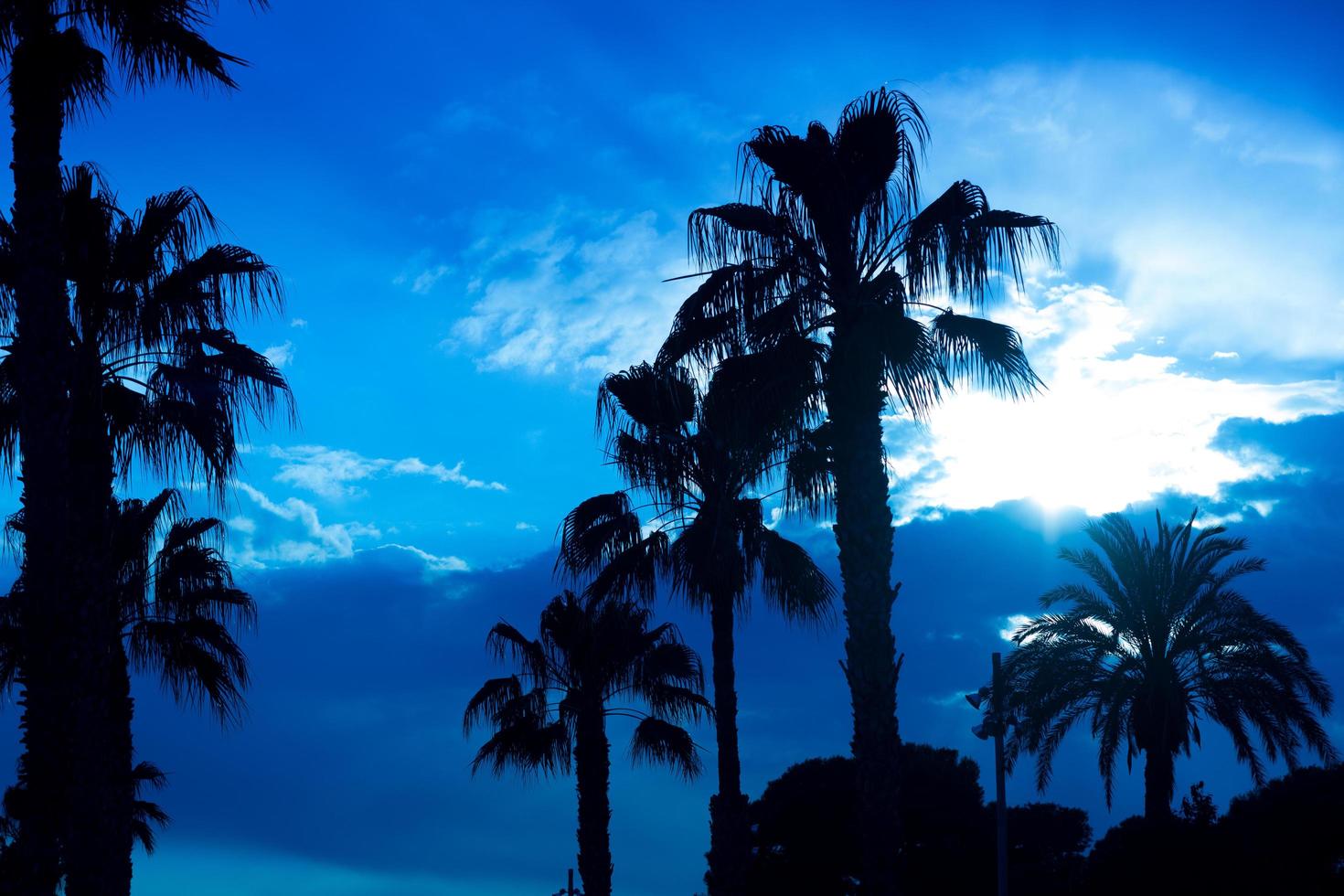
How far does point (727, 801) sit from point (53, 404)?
16.6 metres

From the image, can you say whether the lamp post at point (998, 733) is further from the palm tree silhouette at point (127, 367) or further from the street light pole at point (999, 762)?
the palm tree silhouette at point (127, 367)

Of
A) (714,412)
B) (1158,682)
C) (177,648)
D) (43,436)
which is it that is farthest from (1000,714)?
(43,436)

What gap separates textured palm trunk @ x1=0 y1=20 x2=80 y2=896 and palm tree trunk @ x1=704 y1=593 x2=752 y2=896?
15.1m

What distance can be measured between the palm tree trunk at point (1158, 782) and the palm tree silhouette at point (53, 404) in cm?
2558

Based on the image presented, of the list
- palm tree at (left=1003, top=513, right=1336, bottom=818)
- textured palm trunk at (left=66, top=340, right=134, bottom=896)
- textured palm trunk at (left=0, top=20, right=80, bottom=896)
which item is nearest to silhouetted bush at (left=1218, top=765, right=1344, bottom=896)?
palm tree at (left=1003, top=513, right=1336, bottom=818)

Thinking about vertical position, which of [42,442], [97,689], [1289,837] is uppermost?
[42,442]

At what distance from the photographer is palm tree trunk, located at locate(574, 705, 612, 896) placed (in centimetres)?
3003

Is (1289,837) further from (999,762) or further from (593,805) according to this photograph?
(593,805)

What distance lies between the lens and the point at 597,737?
30719 mm

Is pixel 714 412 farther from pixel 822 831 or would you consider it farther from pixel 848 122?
pixel 822 831

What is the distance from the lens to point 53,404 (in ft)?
39.0

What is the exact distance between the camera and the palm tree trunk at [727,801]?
2475 centimetres

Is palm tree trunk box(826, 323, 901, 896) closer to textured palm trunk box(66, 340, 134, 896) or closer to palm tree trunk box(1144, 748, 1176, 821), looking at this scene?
textured palm trunk box(66, 340, 134, 896)

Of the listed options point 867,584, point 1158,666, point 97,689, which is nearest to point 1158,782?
point 1158,666
